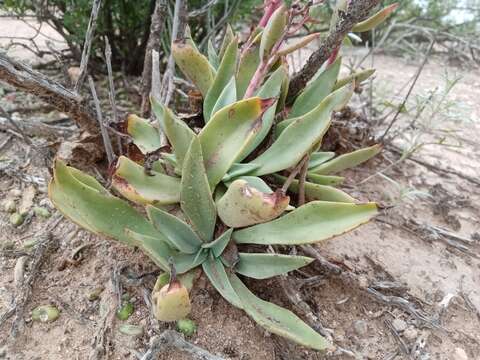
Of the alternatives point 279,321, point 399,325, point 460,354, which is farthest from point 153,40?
point 460,354

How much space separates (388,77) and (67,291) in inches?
120

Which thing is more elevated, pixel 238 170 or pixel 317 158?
pixel 238 170

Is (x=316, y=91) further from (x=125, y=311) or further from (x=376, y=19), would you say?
(x=125, y=311)

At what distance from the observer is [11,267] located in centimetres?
146

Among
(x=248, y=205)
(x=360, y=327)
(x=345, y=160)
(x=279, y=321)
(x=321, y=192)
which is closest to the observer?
(x=248, y=205)

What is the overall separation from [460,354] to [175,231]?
0.93 meters

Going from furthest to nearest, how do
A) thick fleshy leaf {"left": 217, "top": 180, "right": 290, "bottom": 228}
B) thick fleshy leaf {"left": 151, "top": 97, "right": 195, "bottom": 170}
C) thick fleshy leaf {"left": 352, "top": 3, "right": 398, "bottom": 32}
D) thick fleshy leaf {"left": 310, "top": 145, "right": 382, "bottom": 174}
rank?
thick fleshy leaf {"left": 310, "top": 145, "right": 382, "bottom": 174}
thick fleshy leaf {"left": 352, "top": 3, "right": 398, "bottom": 32}
thick fleshy leaf {"left": 151, "top": 97, "right": 195, "bottom": 170}
thick fleshy leaf {"left": 217, "top": 180, "right": 290, "bottom": 228}

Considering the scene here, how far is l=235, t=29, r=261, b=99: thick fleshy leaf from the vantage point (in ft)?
5.11

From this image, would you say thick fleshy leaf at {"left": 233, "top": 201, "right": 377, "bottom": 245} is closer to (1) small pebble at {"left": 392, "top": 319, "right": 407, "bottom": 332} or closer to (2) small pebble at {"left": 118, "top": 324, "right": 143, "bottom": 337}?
(2) small pebble at {"left": 118, "top": 324, "right": 143, "bottom": 337}

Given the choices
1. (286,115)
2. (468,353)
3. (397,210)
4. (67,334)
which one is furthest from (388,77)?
(67,334)

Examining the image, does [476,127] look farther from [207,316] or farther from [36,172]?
[36,172]

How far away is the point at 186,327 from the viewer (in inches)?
51.1

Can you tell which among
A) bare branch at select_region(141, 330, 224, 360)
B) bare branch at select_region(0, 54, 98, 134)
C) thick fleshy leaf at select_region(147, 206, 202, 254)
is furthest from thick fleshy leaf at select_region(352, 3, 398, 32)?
bare branch at select_region(141, 330, 224, 360)

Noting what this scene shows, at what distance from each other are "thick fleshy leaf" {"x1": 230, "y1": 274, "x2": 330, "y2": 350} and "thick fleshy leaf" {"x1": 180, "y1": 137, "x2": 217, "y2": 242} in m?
0.17
